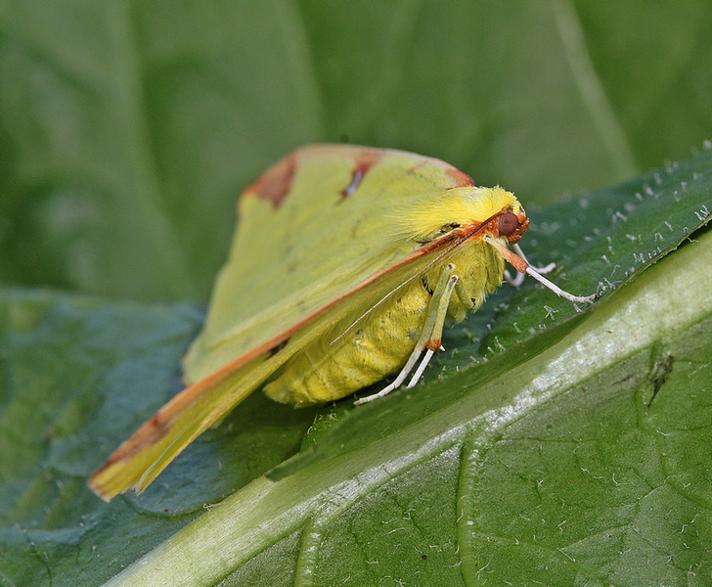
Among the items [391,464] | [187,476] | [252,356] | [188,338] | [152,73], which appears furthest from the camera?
[152,73]

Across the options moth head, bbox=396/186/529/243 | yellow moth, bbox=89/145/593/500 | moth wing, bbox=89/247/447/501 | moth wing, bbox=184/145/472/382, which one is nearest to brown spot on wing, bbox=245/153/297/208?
moth wing, bbox=184/145/472/382

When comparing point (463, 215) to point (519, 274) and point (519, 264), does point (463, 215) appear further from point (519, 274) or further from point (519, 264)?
point (519, 274)

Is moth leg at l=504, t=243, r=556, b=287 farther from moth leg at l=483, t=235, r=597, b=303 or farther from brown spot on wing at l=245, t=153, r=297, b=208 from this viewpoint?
brown spot on wing at l=245, t=153, r=297, b=208

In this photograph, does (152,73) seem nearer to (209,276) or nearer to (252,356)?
(209,276)

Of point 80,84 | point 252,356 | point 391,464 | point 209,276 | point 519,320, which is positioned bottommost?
point 209,276

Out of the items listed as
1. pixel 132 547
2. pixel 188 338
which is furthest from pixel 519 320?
pixel 188 338

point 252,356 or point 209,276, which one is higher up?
point 252,356
